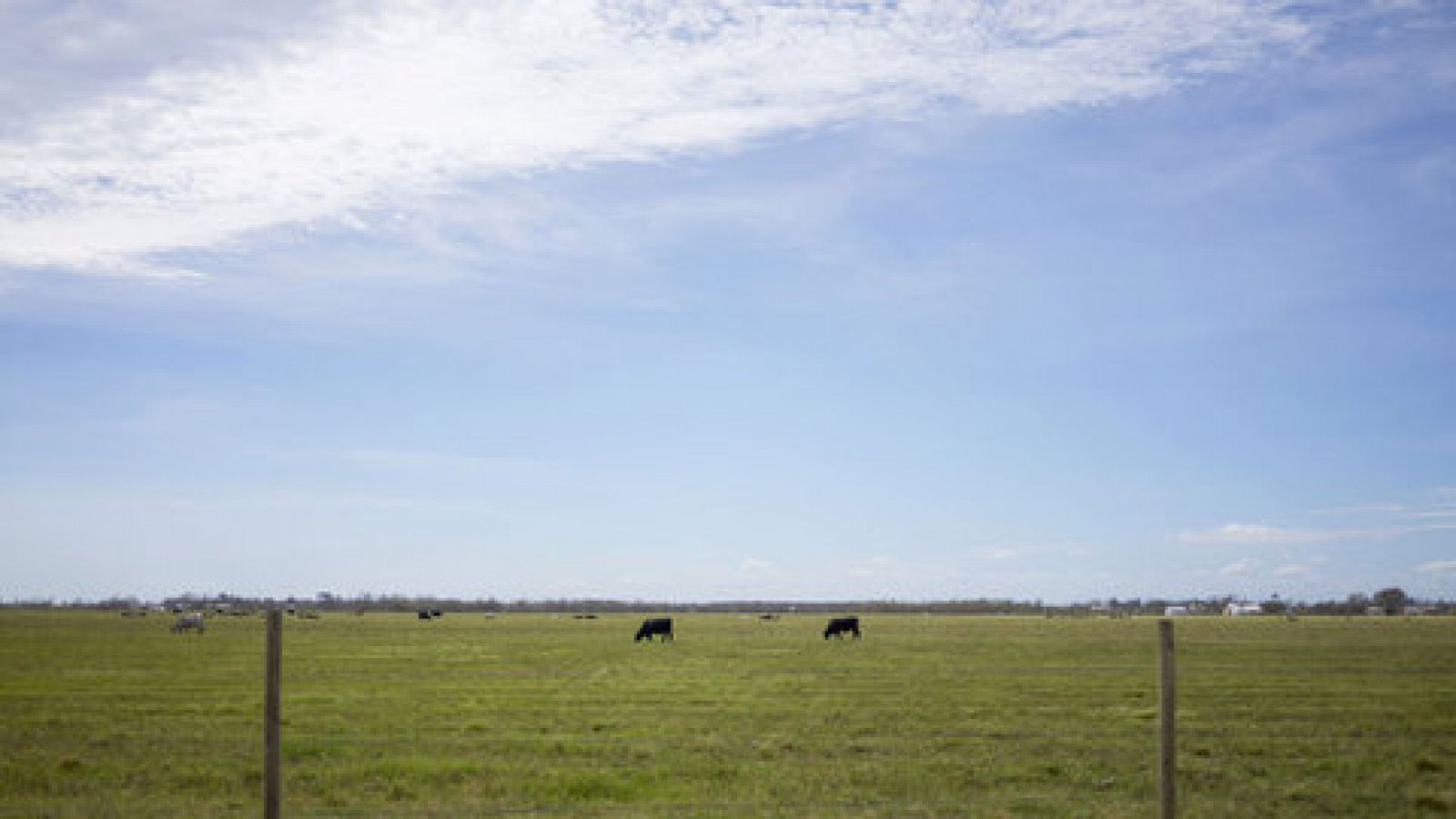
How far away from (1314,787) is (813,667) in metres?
25.2


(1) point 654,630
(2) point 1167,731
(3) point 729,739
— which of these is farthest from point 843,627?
(2) point 1167,731

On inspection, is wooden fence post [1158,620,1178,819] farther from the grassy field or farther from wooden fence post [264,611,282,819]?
wooden fence post [264,611,282,819]

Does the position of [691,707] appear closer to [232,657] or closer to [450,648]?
[232,657]

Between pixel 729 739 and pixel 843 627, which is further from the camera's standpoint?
pixel 843 627

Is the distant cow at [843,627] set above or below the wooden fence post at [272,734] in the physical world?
below

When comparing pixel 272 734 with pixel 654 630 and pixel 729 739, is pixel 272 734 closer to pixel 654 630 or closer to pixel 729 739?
pixel 729 739

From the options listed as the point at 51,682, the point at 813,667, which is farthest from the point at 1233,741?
the point at 51,682

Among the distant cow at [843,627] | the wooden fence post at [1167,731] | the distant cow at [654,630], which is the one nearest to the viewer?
the wooden fence post at [1167,731]

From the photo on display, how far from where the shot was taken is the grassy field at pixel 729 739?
14.2 m

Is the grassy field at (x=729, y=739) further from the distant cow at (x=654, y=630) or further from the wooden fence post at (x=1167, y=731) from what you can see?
the distant cow at (x=654, y=630)

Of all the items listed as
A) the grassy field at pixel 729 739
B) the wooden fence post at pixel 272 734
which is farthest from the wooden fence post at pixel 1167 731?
the wooden fence post at pixel 272 734

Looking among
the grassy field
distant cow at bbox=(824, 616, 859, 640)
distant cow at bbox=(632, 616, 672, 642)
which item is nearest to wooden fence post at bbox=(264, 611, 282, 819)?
the grassy field

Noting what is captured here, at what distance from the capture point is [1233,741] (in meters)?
19.2

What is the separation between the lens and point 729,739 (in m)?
19.7
